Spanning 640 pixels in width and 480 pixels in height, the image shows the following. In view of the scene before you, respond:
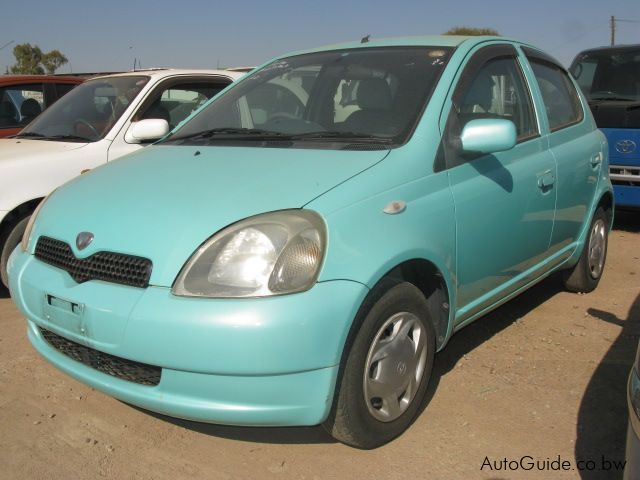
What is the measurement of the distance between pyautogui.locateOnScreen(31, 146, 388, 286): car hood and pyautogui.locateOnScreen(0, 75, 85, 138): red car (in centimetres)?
419

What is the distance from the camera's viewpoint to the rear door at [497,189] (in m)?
2.95

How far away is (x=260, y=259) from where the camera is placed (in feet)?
7.41

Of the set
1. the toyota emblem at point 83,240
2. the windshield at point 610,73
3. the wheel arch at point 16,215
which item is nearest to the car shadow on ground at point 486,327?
the toyota emblem at point 83,240

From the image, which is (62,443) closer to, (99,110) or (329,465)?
(329,465)

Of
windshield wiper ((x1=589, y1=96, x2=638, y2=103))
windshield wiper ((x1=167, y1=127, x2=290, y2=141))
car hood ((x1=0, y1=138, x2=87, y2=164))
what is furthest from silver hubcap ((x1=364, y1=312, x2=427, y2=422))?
windshield wiper ((x1=589, y1=96, x2=638, y2=103))

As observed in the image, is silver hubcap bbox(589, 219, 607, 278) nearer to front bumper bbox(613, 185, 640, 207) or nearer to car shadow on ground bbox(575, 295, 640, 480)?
car shadow on ground bbox(575, 295, 640, 480)

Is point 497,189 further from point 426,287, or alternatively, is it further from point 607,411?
point 607,411

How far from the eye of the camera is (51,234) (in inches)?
108

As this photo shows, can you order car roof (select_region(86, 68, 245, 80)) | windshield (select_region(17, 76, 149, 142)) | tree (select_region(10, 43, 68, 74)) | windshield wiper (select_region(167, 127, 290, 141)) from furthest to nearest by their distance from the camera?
tree (select_region(10, 43, 68, 74)) < car roof (select_region(86, 68, 245, 80)) < windshield (select_region(17, 76, 149, 142)) < windshield wiper (select_region(167, 127, 290, 141))

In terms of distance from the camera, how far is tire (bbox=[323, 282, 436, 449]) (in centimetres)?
239

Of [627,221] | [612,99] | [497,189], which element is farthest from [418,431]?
[627,221]

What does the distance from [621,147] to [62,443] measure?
5.79 m

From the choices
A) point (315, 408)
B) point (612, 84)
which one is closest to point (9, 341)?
point (315, 408)

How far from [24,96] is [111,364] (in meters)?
5.39
